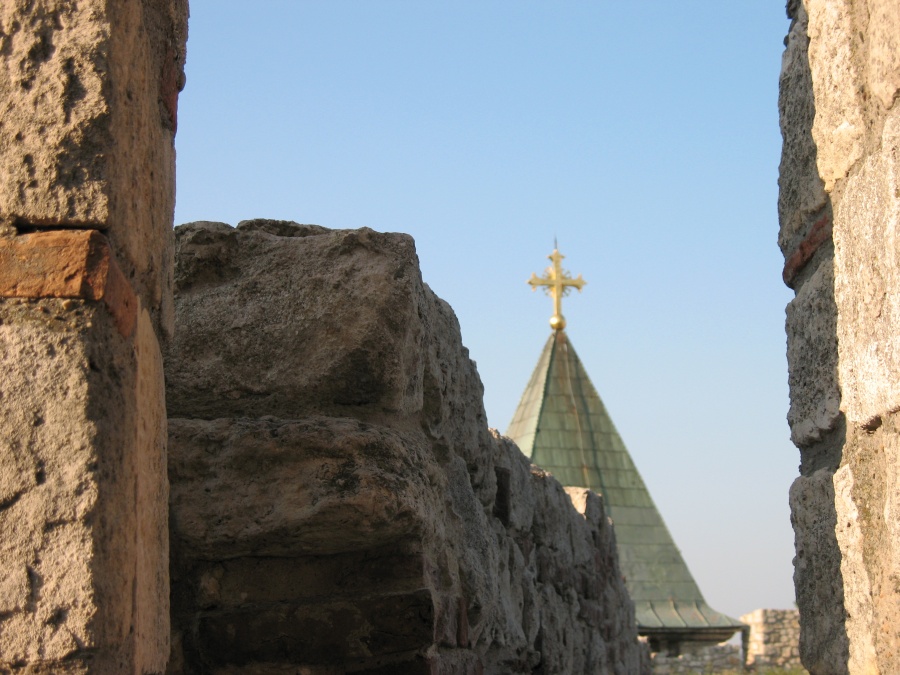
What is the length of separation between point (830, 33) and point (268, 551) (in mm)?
1454

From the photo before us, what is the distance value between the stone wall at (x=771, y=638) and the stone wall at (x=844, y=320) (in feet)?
49.6

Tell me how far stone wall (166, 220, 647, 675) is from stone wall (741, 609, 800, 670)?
591 inches

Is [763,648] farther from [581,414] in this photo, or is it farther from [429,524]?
[429,524]

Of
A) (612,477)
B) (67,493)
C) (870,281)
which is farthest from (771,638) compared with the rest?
(67,493)

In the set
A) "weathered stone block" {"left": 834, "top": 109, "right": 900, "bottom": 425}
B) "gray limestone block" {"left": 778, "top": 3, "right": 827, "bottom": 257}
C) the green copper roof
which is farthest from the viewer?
the green copper roof

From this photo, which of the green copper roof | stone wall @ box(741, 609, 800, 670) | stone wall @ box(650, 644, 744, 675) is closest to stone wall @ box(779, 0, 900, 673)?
stone wall @ box(650, 644, 744, 675)

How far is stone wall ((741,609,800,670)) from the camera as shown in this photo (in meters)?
16.7

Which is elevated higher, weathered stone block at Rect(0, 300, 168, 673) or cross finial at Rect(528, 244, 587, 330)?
cross finial at Rect(528, 244, 587, 330)

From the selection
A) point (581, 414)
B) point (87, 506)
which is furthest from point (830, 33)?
point (581, 414)

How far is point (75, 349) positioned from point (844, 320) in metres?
1.37

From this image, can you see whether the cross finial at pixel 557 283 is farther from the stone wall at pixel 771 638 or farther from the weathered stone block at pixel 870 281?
the weathered stone block at pixel 870 281

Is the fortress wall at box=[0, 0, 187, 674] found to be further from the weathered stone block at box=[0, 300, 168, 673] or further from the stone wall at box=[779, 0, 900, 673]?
the stone wall at box=[779, 0, 900, 673]

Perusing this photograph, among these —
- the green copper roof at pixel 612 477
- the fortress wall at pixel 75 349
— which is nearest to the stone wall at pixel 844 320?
the fortress wall at pixel 75 349

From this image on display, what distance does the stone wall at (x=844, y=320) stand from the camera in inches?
77.7
